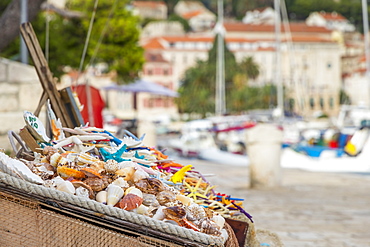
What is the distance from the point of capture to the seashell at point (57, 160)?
2930 mm

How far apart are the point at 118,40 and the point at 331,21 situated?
5378 inches

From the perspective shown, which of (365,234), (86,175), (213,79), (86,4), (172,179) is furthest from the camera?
(213,79)

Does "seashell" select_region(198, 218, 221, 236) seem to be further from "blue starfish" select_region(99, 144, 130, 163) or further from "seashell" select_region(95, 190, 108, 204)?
"blue starfish" select_region(99, 144, 130, 163)

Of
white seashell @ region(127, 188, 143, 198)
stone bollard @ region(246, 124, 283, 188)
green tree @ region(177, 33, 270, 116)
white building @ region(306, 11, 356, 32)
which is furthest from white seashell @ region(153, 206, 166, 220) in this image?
white building @ region(306, 11, 356, 32)

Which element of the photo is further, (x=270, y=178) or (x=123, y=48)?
(x=123, y=48)

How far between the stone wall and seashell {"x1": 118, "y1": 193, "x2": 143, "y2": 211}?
5.96 metres

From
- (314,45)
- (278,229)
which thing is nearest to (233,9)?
(314,45)

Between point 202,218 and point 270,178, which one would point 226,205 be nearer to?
point 202,218

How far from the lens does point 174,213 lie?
2.76 meters

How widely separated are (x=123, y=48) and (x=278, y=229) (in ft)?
46.8

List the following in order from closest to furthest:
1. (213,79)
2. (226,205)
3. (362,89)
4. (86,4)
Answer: (226,205) → (86,4) → (213,79) → (362,89)

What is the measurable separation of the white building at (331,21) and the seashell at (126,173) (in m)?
149

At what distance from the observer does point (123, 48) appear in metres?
20.4

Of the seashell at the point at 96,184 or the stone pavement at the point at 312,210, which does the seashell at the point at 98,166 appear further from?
the stone pavement at the point at 312,210
